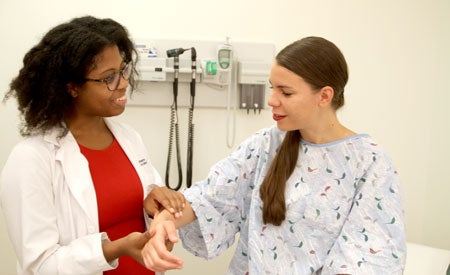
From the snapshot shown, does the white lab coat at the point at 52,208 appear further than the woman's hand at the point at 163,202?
No

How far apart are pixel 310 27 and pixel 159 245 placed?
1.65 metres

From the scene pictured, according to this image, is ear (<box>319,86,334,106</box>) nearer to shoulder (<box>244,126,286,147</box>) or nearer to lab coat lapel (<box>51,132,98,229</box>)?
shoulder (<box>244,126,286,147</box>)

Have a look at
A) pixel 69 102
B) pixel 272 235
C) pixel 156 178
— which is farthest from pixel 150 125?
pixel 272 235

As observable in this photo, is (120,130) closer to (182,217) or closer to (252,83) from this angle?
(182,217)

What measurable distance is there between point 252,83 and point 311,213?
1116mm

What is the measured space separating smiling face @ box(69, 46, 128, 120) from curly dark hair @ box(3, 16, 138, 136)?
0.07ft

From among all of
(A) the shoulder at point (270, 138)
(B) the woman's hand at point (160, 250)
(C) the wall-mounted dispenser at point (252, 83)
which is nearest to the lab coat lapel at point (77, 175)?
(B) the woman's hand at point (160, 250)

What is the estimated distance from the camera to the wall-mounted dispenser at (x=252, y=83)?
214cm

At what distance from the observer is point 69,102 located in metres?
1.24

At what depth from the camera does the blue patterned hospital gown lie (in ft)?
3.63

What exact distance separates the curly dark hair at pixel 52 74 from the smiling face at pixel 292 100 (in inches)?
21.9

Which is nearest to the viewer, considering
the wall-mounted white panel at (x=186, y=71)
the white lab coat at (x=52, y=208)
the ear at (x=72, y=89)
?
the white lab coat at (x=52, y=208)

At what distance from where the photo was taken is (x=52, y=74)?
3.85ft

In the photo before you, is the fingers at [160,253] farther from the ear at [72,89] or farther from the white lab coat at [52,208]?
the ear at [72,89]
